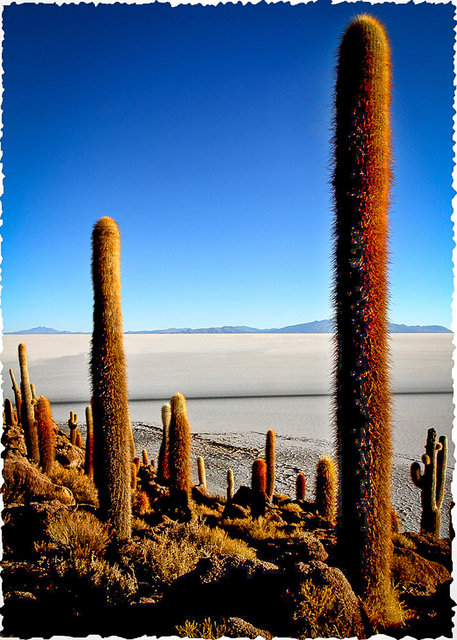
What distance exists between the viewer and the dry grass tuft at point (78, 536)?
561 cm

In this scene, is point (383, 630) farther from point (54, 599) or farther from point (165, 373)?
point (165, 373)

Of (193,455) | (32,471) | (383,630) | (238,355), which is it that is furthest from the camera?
(238,355)

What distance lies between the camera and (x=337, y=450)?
15.4 feet

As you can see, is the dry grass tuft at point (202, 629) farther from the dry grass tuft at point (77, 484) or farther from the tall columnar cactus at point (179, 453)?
the dry grass tuft at point (77, 484)

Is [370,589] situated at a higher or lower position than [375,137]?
lower

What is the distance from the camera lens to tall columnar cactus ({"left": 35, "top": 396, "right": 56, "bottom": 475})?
461 inches

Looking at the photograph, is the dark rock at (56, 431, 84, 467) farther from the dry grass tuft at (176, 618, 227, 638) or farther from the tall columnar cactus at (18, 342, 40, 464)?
the dry grass tuft at (176, 618, 227, 638)

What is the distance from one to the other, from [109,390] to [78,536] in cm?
203

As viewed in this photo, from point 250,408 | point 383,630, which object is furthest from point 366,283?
point 250,408

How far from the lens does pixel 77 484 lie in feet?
36.3

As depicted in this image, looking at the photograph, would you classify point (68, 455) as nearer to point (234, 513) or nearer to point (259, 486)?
point (259, 486)

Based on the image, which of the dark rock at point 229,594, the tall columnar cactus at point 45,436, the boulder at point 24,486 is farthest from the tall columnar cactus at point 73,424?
the dark rock at point 229,594

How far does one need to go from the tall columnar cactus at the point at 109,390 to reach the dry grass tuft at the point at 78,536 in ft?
1.45

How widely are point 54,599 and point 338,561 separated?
3015 mm
